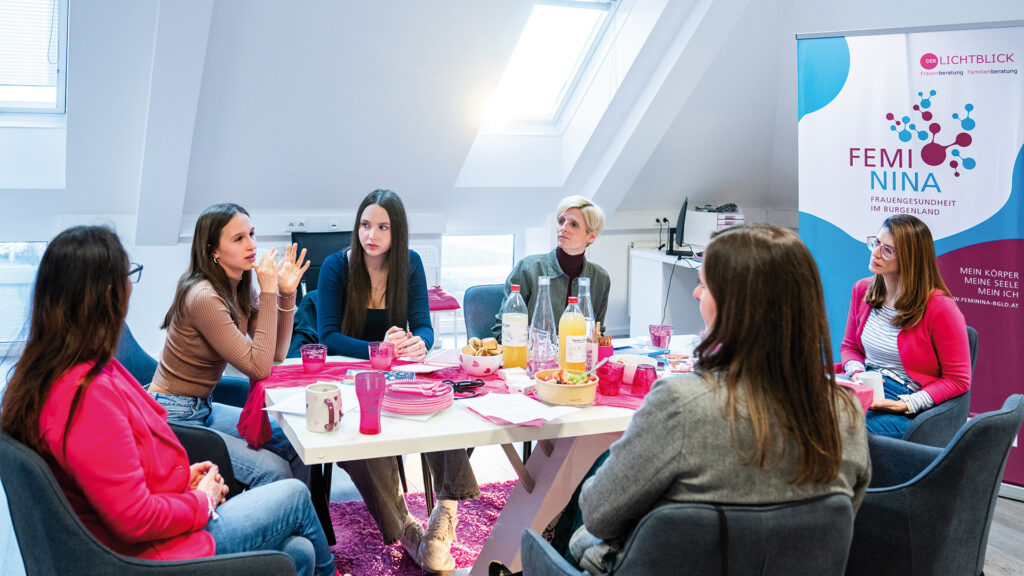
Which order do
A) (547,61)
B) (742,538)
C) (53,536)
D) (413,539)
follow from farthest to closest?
(547,61)
(413,539)
(53,536)
(742,538)

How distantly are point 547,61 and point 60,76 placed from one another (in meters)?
2.65

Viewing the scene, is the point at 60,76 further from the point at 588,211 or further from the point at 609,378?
the point at 609,378

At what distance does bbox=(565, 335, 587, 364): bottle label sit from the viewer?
90.6 inches

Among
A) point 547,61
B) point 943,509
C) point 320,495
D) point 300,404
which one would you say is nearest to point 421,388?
point 300,404

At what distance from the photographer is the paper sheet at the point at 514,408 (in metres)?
2.04

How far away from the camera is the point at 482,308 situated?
342cm

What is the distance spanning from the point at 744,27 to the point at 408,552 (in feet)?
11.2

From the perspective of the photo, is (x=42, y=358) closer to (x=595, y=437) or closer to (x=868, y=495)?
(x=595, y=437)

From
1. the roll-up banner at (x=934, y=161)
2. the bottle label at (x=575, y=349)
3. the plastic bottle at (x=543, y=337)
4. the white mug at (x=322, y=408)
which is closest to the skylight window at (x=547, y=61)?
the roll-up banner at (x=934, y=161)

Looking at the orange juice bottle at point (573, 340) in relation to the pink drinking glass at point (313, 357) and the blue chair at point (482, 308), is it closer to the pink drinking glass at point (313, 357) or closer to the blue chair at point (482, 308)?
the pink drinking glass at point (313, 357)

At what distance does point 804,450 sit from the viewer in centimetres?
138

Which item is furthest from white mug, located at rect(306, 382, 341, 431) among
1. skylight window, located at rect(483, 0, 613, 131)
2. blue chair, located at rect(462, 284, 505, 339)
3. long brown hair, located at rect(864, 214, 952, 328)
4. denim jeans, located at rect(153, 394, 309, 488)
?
skylight window, located at rect(483, 0, 613, 131)

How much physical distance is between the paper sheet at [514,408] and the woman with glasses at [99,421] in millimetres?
633

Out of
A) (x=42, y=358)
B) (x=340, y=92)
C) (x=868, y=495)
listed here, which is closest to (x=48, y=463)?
(x=42, y=358)
